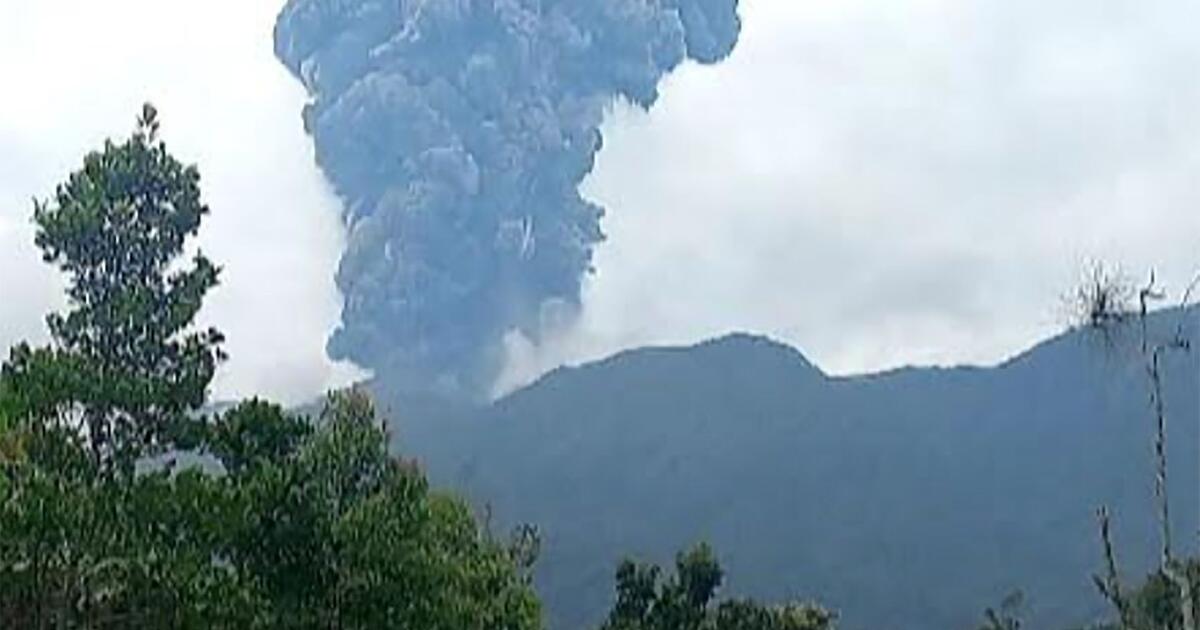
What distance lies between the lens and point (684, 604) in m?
33.1

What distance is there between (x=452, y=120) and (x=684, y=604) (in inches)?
4790

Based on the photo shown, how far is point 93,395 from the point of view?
2438 cm

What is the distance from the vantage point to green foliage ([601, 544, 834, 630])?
32875 millimetres

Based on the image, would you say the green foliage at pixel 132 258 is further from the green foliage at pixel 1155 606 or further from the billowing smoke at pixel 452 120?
the billowing smoke at pixel 452 120

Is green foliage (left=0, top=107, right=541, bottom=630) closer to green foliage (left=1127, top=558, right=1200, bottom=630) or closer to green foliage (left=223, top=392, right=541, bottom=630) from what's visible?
green foliage (left=223, top=392, right=541, bottom=630)

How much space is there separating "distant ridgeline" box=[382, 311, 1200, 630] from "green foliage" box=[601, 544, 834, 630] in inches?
3833

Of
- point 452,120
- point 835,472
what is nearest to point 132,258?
point 452,120

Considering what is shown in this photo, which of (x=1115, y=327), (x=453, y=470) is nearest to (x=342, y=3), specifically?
(x=453, y=470)

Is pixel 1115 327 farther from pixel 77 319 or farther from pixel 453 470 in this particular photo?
pixel 453 470

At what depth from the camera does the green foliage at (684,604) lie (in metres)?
32.9

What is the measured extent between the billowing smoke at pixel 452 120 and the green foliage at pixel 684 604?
11474cm

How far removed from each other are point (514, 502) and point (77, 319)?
409 feet

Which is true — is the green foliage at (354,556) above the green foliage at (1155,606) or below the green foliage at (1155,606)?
below

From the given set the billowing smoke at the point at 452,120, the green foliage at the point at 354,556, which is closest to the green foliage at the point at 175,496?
the green foliage at the point at 354,556
